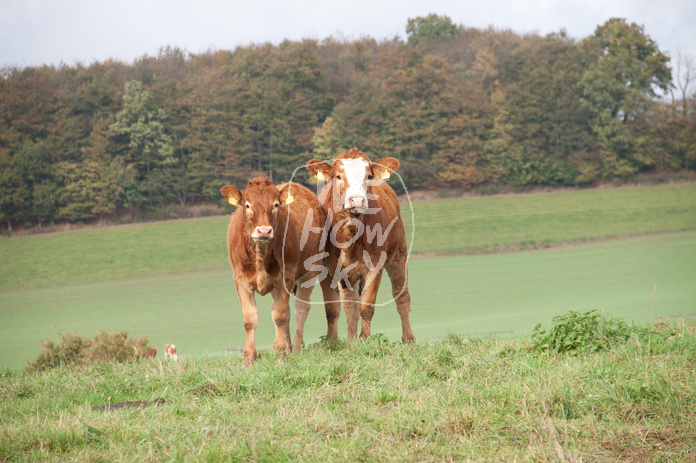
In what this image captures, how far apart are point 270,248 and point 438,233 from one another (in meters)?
39.3

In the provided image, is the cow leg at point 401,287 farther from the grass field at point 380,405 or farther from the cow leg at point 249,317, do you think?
the cow leg at point 249,317

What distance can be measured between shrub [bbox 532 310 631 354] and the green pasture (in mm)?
7850

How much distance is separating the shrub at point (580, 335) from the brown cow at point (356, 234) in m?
2.35

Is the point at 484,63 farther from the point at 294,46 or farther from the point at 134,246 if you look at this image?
the point at 134,246

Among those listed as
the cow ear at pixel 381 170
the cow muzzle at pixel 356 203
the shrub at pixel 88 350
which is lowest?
the shrub at pixel 88 350

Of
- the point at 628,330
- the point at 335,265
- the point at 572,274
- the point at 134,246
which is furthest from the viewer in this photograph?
the point at 134,246

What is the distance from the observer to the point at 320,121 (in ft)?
187

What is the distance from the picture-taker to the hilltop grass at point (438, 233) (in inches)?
1631

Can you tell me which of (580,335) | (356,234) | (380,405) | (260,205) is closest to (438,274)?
(356,234)

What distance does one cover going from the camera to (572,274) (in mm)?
30953

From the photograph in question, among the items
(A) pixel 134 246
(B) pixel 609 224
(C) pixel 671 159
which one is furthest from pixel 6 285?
(C) pixel 671 159

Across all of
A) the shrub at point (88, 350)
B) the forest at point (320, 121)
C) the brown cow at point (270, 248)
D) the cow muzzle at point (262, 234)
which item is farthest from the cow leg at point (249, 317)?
the forest at point (320, 121)

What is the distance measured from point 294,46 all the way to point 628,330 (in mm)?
59890

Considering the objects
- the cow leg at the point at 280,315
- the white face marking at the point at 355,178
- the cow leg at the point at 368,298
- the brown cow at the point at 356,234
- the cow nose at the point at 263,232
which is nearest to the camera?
the cow nose at the point at 263,232
